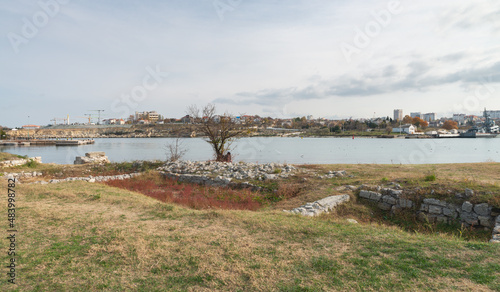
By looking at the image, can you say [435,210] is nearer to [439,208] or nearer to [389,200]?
[439,208]

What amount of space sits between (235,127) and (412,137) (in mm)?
88240

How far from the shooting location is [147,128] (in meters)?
121

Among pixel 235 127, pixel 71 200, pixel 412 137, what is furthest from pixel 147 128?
pixel 71 200

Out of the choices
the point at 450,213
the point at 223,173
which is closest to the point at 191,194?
the point at 223,173

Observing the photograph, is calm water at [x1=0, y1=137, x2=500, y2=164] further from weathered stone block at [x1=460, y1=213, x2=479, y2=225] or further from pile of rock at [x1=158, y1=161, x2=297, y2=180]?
weathered stone block at [x1=460, y1=213, x2=479, y2=225]

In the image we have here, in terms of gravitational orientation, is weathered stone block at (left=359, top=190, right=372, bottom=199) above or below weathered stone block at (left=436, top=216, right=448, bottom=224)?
above

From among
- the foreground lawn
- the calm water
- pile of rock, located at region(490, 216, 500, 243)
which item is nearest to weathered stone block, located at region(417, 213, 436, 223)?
pile of rock, located at region(490, 216, 500, 243)

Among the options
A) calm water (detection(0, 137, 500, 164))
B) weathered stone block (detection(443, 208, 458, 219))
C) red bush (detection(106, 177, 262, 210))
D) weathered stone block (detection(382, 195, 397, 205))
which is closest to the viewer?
weathered stone block (detection(443, 208, 458, 219))

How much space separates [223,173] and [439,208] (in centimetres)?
963

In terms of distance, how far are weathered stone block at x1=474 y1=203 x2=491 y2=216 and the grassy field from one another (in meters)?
3.73

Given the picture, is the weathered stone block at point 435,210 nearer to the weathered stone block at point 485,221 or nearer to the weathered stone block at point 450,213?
the weathered stone block at point 450,213

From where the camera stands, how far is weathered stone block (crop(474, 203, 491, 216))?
27.5 ft

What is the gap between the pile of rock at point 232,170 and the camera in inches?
572

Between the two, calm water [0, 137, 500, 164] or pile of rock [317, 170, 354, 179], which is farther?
calm water [0, 137, 500, 164]
